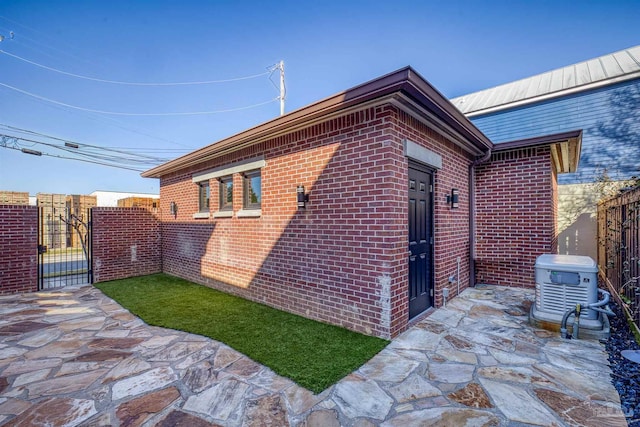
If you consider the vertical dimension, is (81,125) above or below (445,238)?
above

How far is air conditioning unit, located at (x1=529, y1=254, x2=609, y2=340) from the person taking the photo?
3303 mm

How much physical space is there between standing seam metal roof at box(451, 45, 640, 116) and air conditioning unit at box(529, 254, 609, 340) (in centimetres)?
839

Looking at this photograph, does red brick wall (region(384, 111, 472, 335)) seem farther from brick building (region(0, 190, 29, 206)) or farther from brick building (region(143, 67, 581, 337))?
brick building (region(0, 190, 29, 206))

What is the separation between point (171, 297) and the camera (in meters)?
5.49

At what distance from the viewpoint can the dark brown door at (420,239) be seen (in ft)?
13.0

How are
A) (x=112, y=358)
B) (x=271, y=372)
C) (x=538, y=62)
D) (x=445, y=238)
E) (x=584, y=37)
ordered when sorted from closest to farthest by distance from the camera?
1. (x=271, y=372)
2. (x=112, y=358)
3. (x=445, y=238)
4. (x=584, y=37)
5. (x=538, y=62)

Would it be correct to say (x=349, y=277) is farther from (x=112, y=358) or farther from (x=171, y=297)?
(x=171, y=297)

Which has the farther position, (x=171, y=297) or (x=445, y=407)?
(x=171, y=297)

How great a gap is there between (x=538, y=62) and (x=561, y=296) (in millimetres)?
11899

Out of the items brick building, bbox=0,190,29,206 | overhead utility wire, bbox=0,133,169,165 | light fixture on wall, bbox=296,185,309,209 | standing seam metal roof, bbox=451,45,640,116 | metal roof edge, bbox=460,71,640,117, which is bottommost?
light fixture on wall, bbox=296,185,309,209

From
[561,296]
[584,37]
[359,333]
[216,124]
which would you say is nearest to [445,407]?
[359,333]

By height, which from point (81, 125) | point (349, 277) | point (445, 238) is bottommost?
point (349, 277)

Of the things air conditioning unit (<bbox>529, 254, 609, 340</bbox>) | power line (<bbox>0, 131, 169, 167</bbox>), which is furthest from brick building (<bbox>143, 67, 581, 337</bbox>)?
power line (<bbox>0, 131, 169, 167</bbox>)

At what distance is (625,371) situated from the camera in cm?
255
